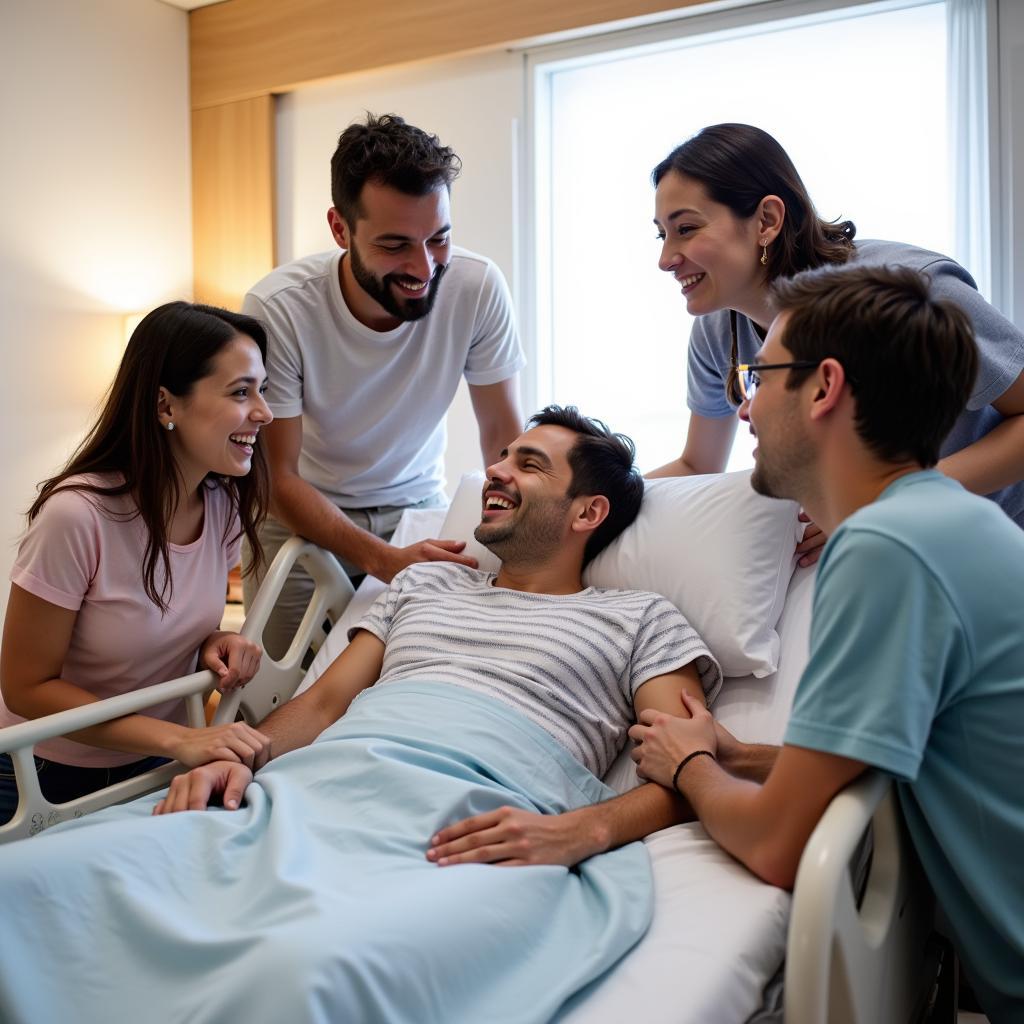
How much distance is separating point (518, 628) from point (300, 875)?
0.64 m

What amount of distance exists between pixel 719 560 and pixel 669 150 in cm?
228

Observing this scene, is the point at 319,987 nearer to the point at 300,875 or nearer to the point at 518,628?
the point at 300,875

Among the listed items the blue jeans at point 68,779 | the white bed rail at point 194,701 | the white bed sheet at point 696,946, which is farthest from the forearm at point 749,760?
the blue jeans at point 68,779

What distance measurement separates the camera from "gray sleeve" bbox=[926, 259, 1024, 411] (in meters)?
1.67

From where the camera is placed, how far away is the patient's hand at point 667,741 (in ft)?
4.98

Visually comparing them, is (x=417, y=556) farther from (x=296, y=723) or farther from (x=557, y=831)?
(x=557, y=831)

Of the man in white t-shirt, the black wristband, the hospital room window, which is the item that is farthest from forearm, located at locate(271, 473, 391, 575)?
the hospital room window

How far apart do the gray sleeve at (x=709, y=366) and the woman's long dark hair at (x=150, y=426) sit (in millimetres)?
929

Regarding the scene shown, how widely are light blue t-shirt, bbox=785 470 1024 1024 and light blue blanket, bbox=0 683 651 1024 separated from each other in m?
0.37

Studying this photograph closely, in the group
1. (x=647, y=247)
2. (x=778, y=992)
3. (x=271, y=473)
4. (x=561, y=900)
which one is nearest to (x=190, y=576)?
(x=271, y=473)

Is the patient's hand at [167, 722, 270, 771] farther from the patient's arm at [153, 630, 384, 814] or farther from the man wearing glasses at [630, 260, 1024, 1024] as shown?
the man wearing glasses at [630, 260, 1024, 1024]

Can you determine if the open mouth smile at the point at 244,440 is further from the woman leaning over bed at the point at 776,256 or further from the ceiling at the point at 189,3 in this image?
the ceiling at the point at 189,3

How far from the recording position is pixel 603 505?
2.00 m

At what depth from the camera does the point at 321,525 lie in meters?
2.21
